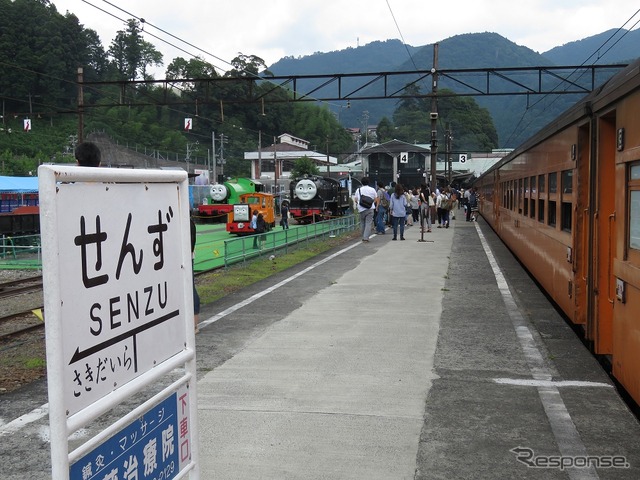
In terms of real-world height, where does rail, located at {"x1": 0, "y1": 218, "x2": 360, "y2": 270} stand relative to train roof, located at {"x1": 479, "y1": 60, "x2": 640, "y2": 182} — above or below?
below

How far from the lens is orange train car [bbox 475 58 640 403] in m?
5.74

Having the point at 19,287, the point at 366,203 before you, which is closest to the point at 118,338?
the point at 19,287

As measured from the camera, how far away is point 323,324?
9.66m

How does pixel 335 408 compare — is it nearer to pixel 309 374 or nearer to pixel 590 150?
pixel 309 374

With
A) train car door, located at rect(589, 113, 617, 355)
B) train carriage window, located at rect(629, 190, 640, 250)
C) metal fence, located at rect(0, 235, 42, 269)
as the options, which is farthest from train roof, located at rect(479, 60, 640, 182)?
metal fence, located at rect(0, 235, 42, 269)

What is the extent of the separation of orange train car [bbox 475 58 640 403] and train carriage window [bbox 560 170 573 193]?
1 cm

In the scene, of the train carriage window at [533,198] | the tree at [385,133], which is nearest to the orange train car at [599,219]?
the train carriage window at [533,198]

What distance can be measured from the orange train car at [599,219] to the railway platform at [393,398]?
1.55 ft

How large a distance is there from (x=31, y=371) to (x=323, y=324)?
12.0ft

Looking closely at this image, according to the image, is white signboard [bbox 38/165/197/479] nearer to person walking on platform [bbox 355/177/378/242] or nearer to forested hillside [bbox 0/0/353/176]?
person walking on platform [bbox 355/177/378/242]

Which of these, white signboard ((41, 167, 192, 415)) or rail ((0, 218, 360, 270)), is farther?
rail ((0, 218, 360, 270))

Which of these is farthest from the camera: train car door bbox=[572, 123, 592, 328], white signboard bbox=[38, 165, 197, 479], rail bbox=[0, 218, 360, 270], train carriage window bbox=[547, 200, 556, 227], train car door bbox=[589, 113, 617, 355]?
rail bbox=[0, 218, 360, 270]

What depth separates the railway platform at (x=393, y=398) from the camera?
486 centimetres

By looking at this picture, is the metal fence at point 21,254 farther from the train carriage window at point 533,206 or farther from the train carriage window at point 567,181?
the train carriage window at point 567,181
